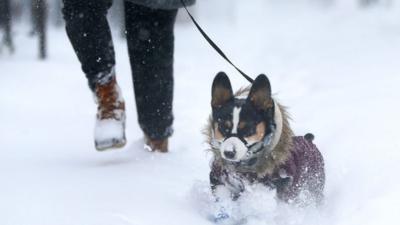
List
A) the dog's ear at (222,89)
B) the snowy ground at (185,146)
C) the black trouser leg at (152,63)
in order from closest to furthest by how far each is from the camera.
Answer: the snowy ground at (185,146), the dog's ear at (222,89), the black trouser leg at (152,63)

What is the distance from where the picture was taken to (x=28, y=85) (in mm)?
4066

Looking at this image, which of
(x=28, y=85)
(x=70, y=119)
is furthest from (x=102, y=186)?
(x=28, y=85)

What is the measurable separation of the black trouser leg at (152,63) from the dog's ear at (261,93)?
0.66 m

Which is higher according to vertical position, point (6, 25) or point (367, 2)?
point (6, 25)

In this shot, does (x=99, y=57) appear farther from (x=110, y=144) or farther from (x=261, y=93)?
(x=261, y=93)

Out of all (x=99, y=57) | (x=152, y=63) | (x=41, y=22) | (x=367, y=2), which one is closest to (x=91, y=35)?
(x=99, y=57)

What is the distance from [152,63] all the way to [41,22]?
4.53 metres

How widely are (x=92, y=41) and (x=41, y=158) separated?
48cm

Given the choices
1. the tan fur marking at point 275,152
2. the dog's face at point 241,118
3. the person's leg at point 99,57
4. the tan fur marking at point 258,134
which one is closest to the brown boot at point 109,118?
the person's leg at point 99,57

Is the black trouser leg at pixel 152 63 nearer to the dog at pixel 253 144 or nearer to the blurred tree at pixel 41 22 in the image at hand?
the dog at pixel 253 144

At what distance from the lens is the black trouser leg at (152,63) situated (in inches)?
89.8

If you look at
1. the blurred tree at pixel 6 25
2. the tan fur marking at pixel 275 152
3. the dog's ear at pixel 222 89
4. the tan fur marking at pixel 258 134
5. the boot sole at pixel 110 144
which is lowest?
the blurred tree at pixel 6 25

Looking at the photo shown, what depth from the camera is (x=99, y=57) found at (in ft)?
7.18

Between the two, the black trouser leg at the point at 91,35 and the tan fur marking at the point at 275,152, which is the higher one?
the black trouser leg at the point at 91,35
